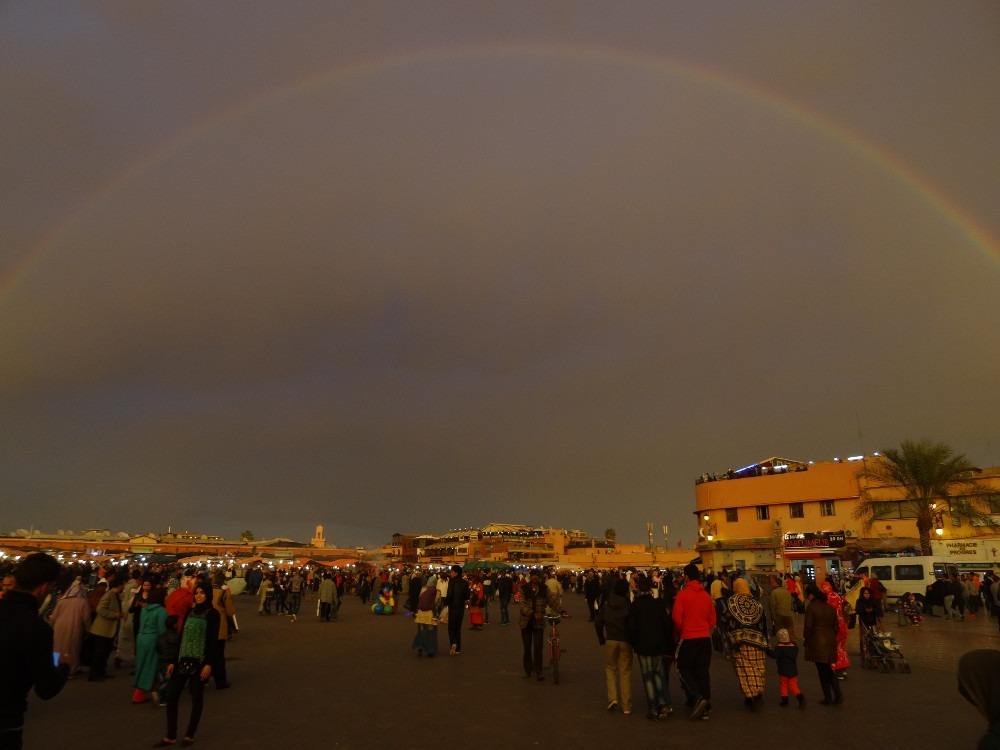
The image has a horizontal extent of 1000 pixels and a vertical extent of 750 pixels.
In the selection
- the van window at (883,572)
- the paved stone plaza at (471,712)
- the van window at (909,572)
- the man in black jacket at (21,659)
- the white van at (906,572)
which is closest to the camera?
the man in black jacket at (21,659)

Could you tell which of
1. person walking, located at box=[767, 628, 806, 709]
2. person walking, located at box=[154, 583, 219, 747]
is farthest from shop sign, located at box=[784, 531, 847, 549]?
person walking, located at box=[154, 583, 219, 747]

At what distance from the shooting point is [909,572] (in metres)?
29.8

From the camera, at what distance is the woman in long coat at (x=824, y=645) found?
9.75 meters

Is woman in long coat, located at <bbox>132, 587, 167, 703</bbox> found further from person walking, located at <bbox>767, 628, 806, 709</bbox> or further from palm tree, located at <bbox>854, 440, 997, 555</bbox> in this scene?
palm tree, located at <bbox>854, 440, 997, 555</bbox>

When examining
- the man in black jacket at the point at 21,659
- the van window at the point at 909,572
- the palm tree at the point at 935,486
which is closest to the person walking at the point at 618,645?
the man in black jacket at the point at 21,659

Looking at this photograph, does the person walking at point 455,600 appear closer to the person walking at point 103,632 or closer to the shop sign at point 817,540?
the person walking at point 103,632

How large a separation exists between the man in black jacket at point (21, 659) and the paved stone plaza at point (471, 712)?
4.32m

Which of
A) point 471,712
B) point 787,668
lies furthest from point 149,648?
point 787,668

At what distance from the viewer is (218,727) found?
27.8 feet

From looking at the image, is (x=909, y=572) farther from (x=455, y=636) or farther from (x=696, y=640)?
(x=696, y=640)

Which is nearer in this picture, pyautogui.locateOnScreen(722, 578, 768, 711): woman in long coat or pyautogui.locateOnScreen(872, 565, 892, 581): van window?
pyautogui.locateOnScreen(722, 578, 768, 711): woman in long coat

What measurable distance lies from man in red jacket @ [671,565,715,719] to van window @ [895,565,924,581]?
85.6 ft

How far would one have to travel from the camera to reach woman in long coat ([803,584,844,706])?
32.0 feet

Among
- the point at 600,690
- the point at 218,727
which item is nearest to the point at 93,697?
the point at 218,727
